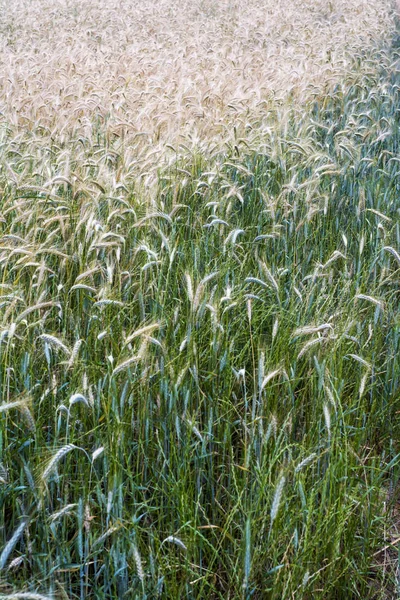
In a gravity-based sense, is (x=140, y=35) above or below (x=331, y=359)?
above

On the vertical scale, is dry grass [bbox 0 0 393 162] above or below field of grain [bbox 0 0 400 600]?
above

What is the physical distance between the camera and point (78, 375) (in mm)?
2109

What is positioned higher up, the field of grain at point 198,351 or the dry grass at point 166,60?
the dry grass at point 166,60

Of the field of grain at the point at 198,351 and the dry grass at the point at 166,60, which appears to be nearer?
the field of grain at the point at 198,351

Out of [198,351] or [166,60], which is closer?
[198,351]

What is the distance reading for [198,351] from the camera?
235 centimetres

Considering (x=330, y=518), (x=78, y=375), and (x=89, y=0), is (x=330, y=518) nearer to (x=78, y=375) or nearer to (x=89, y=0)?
(x=78, y=375)

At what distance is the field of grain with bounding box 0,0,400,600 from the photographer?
1.66m

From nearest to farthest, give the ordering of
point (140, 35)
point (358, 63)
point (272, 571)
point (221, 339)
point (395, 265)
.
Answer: point (272, 571), point (221, 339), point (395, 265), point (358, 63), point (140, 35)

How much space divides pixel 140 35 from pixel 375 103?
504cm

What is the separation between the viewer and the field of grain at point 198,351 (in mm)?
1664

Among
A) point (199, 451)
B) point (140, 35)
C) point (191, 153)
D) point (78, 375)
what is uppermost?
point (140, 35)

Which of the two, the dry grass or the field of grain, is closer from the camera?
the field of grain

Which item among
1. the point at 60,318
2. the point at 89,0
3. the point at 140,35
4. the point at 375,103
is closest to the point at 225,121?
the point at 375,103
